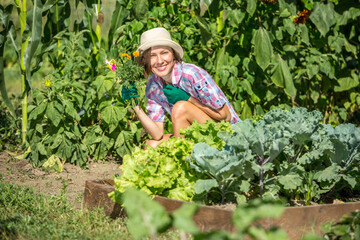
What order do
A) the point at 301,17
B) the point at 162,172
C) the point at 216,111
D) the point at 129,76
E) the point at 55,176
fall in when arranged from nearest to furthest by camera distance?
the point at 162,172 → the point at 129,76 → the point at 216,111 → the point at 55,176 → the point at 301,17

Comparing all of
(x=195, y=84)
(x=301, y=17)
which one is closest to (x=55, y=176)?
(x=195, y=84)

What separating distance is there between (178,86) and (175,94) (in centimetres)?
6

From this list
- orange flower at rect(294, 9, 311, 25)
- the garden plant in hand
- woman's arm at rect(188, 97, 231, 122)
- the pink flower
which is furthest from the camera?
orange flower at rect(294, 9, 311, 25)

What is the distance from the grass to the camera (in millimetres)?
2158

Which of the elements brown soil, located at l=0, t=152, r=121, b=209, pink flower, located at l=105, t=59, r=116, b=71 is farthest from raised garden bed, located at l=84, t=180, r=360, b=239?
pink flower, located at l=105, t=59, r=116, b=71

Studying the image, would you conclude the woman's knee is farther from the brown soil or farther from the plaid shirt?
the brown soil

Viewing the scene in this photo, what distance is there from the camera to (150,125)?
342cm

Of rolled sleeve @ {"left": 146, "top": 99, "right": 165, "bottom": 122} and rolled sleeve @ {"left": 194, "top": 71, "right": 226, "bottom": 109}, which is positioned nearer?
rolled sleeve @ {"left": 194, "top": 71, "right": 226, "bottom": 109}

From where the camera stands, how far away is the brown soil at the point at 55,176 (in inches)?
127

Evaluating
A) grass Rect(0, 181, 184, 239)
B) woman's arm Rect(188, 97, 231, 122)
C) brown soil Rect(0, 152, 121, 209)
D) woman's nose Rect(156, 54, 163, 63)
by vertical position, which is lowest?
brown soil Rect(0, 152, 121, 209)

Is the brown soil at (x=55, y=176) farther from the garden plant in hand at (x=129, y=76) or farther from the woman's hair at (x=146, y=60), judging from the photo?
the woman's hair at (x=146, y=60)

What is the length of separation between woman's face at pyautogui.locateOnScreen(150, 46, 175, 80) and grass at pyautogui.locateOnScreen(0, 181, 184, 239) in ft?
3.46

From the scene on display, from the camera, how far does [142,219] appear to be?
1350 mm

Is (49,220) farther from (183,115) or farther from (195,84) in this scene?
(195,84)
